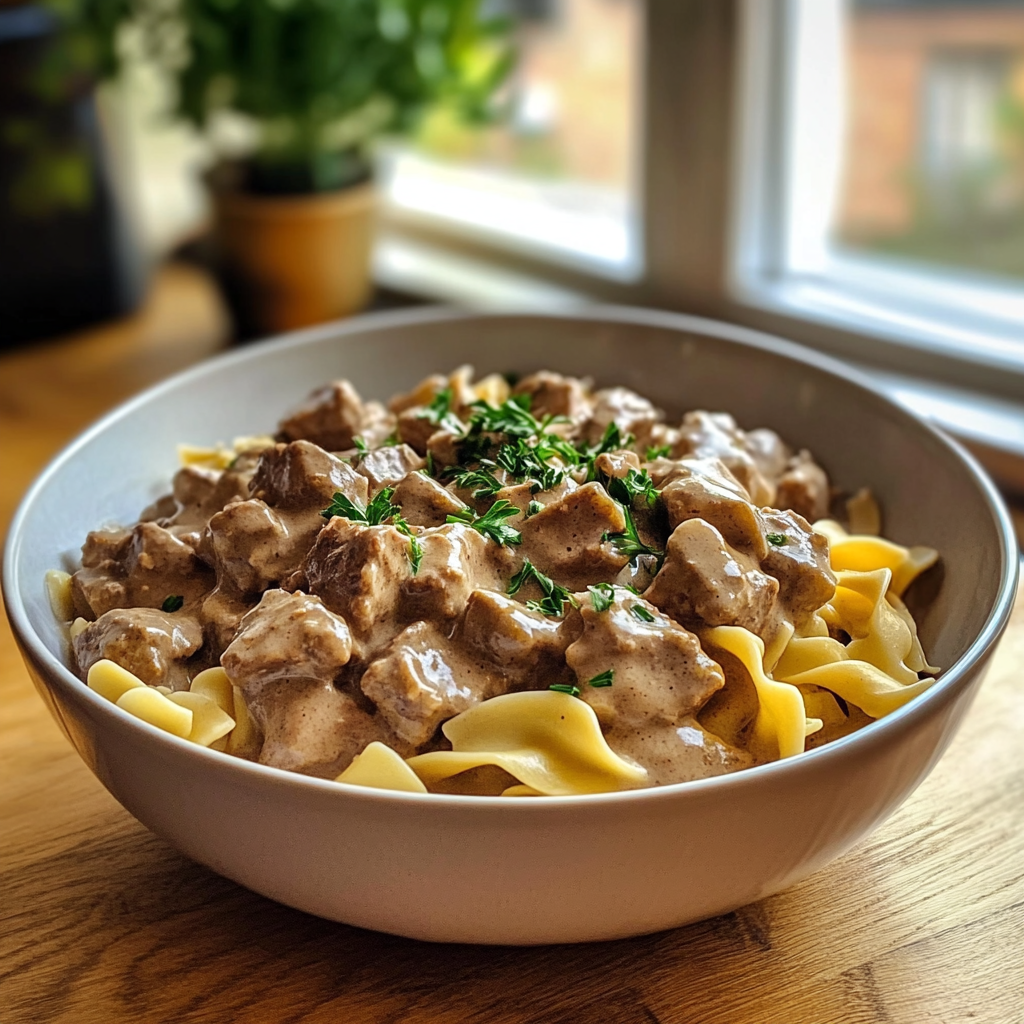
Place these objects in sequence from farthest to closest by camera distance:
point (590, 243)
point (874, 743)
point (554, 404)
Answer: point (590, 243) → point (554, 404) → point (874, 743)

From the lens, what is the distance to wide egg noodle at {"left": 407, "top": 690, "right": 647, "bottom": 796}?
131 centimetres

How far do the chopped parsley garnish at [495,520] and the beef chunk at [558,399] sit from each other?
0.37 m

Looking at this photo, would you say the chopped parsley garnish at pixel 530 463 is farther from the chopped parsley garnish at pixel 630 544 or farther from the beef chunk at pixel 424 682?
the beef chunk at pixel 424 682

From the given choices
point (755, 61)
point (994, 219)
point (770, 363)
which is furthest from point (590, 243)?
point (770, 363)

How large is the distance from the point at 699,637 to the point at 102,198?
7.74 ft

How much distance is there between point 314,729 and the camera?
1.32 meters

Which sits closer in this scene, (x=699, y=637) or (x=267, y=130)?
(x=699, y=637)

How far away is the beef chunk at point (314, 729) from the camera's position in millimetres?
1317

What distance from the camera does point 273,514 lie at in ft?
5.11

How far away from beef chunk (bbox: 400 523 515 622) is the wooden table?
35 centimetres

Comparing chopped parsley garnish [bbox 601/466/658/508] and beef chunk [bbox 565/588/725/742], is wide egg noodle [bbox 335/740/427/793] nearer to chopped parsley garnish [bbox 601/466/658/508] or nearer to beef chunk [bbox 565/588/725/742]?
beef chunk [bbox 565/588/725/742]

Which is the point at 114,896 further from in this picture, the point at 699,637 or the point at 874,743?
the point at 874,743

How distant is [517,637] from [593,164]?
2329 mm

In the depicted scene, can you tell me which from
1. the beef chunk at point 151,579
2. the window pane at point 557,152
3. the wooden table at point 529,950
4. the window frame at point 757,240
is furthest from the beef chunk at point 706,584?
the window pane at point 557,152
